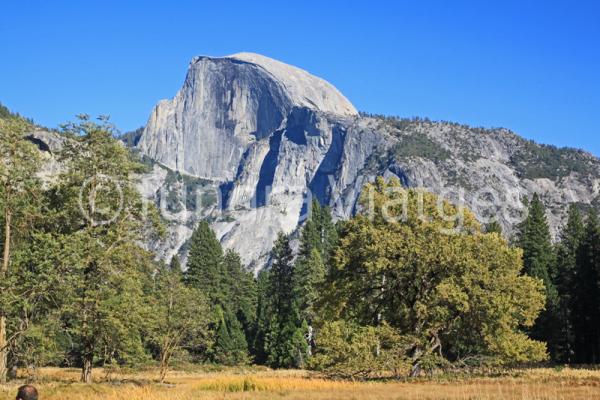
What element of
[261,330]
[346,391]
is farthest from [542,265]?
[346,391]

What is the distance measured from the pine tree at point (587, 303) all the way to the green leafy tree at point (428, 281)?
2624cm

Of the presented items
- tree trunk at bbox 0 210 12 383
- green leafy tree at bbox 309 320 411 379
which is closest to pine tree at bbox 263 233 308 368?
green leafy tree at bbox 309 320 411 379

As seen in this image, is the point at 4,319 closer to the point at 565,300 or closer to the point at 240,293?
the point at 565,300

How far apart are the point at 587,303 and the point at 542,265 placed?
760 centimetres

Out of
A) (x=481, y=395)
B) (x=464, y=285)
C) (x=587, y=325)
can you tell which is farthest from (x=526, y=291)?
(x=587, y=325)

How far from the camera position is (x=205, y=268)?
7906 centimetres

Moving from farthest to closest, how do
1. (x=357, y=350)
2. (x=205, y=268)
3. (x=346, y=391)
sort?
(x=205, y=268) → (x=357, y=350) → (x=346, y=391)

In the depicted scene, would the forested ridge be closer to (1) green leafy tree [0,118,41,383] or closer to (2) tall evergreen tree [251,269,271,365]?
(1) green leafy tree [0,118,41,383]

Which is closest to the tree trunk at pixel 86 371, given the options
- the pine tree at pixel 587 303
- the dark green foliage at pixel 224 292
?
the dark green foliage at pixel 224 292

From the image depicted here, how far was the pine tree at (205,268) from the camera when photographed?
77188 millimetres

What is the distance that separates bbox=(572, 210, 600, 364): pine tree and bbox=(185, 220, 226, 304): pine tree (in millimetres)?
37723

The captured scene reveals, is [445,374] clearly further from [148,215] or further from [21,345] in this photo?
[21,345]

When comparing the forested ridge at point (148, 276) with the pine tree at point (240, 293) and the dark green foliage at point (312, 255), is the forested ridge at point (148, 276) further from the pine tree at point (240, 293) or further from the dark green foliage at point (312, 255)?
the pine tree at point (240, 293)

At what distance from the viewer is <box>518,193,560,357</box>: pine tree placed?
56.6 meters
